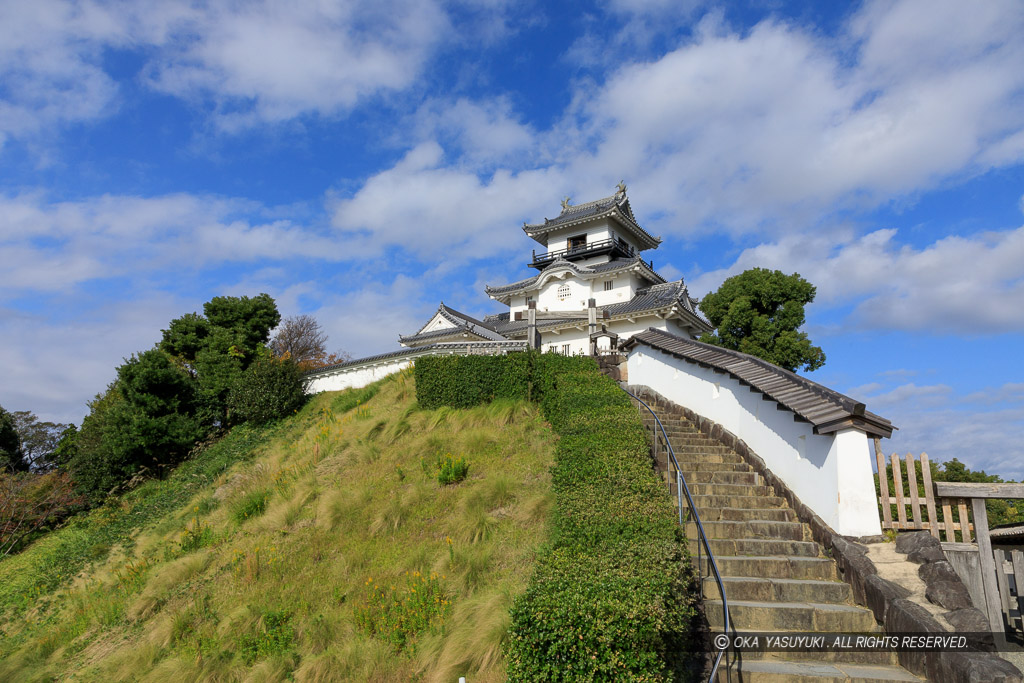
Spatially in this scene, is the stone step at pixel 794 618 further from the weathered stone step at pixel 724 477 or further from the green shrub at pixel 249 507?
the green shrub at pixel 249 507

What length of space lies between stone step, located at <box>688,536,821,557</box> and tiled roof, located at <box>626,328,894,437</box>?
149cm

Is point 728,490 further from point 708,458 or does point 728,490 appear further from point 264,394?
point 264,394

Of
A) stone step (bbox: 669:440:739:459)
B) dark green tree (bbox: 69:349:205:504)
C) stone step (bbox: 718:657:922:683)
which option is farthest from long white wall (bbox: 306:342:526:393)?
stone step (bbox: 718:657:922:683)

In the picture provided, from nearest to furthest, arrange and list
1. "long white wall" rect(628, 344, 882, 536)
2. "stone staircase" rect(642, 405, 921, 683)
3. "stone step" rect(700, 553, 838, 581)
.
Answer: "stone staircase" rect(642, 405, 921, 683)
"stone step" rect(700, 553, 838, 581)
"long white wall" rect(628, 344, 882, 536)

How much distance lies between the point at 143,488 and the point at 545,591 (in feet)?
53.7

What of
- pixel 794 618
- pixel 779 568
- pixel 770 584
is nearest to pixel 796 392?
pixel 779 568

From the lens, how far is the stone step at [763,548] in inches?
282

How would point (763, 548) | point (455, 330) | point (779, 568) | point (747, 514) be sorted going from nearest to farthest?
point (779, 568), point (763, 548), point (747, 514), point (455, 330)

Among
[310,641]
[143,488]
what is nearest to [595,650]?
[310,641]

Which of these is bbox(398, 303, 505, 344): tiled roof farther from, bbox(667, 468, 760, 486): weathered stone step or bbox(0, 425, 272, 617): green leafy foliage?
bbox(667, 468, 760, 486): weathered stone step

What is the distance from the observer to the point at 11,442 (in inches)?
813

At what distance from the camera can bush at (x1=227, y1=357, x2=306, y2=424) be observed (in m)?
19.7

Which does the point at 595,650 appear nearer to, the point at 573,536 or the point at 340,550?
the point at 573,536

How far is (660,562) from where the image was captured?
211 inches
